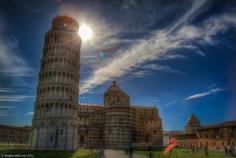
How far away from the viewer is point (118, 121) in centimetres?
7350

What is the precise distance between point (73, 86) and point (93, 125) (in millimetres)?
37981

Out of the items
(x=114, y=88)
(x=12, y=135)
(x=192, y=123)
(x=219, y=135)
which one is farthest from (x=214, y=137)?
(x=12, y=135)

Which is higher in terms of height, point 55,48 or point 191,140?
point 55,48

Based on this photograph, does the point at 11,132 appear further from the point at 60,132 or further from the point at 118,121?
the point at 60,132

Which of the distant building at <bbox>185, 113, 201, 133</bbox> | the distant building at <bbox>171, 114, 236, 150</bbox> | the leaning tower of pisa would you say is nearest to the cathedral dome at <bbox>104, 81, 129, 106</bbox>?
the distant building at <bbox>171, 114, 236, 150</bbox>

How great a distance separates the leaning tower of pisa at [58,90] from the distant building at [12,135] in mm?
48661

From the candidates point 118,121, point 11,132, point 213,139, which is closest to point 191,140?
point 213,139

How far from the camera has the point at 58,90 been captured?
143 ft

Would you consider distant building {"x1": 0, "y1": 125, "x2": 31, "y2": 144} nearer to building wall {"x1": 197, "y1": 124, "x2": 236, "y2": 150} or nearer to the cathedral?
the cathedral

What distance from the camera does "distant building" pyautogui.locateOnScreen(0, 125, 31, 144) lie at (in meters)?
80.1

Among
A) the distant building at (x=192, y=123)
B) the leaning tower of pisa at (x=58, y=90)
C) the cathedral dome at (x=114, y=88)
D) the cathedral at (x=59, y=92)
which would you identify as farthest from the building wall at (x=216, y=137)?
the leaning tower of pisa at (x=58, y=90)

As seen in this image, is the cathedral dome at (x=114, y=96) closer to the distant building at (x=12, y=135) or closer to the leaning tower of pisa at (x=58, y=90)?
the leaning tower of pisa at (x=58, y=90)

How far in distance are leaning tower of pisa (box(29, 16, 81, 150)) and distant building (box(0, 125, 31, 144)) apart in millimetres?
48661

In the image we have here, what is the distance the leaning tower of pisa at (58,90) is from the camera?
40.8m
